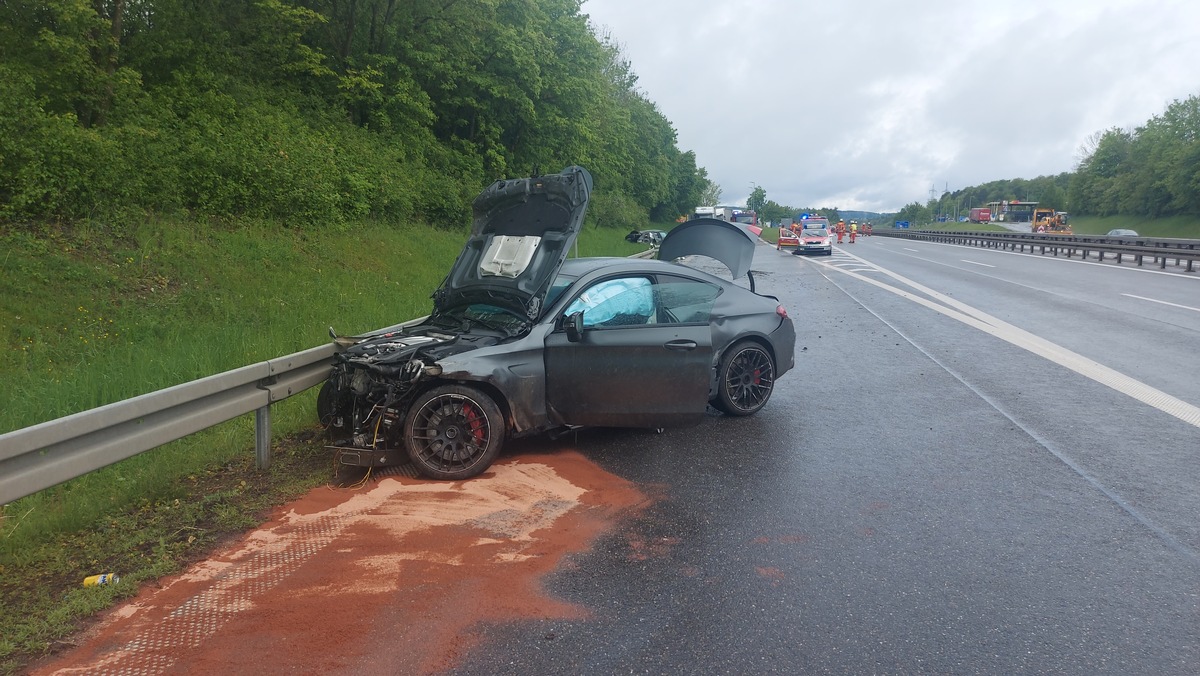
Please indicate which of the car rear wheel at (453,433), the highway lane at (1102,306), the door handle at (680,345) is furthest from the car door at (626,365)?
the highway lane at (1102,306)

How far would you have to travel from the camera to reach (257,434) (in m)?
6.27

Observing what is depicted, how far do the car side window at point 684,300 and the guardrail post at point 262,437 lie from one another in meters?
3.28

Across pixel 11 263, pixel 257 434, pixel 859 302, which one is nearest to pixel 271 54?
pixel 11 263

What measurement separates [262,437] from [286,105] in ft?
56.8

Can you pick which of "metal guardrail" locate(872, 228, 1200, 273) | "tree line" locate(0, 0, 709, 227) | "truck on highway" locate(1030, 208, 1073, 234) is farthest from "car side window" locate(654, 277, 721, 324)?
"truck on highway" locate(1030, 208, 1073, 234)

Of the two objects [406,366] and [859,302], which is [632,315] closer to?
[406,366]

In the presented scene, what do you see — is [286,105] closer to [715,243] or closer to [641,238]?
[715,243]

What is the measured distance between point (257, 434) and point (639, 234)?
122 feet

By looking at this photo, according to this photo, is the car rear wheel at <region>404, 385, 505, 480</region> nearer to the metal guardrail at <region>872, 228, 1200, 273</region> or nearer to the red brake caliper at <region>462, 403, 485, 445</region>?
the red brake caliper at <region>462, 403, 485, 445</region>

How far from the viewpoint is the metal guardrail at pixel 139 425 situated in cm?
418

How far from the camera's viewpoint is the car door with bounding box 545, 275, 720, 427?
6.44m

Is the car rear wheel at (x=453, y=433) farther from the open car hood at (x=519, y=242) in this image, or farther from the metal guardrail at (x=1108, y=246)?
the metal guardrail at (x=1108, y=246)

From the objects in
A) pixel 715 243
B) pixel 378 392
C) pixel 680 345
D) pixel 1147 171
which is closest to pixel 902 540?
pixel 680 345

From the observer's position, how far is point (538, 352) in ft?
20.9
